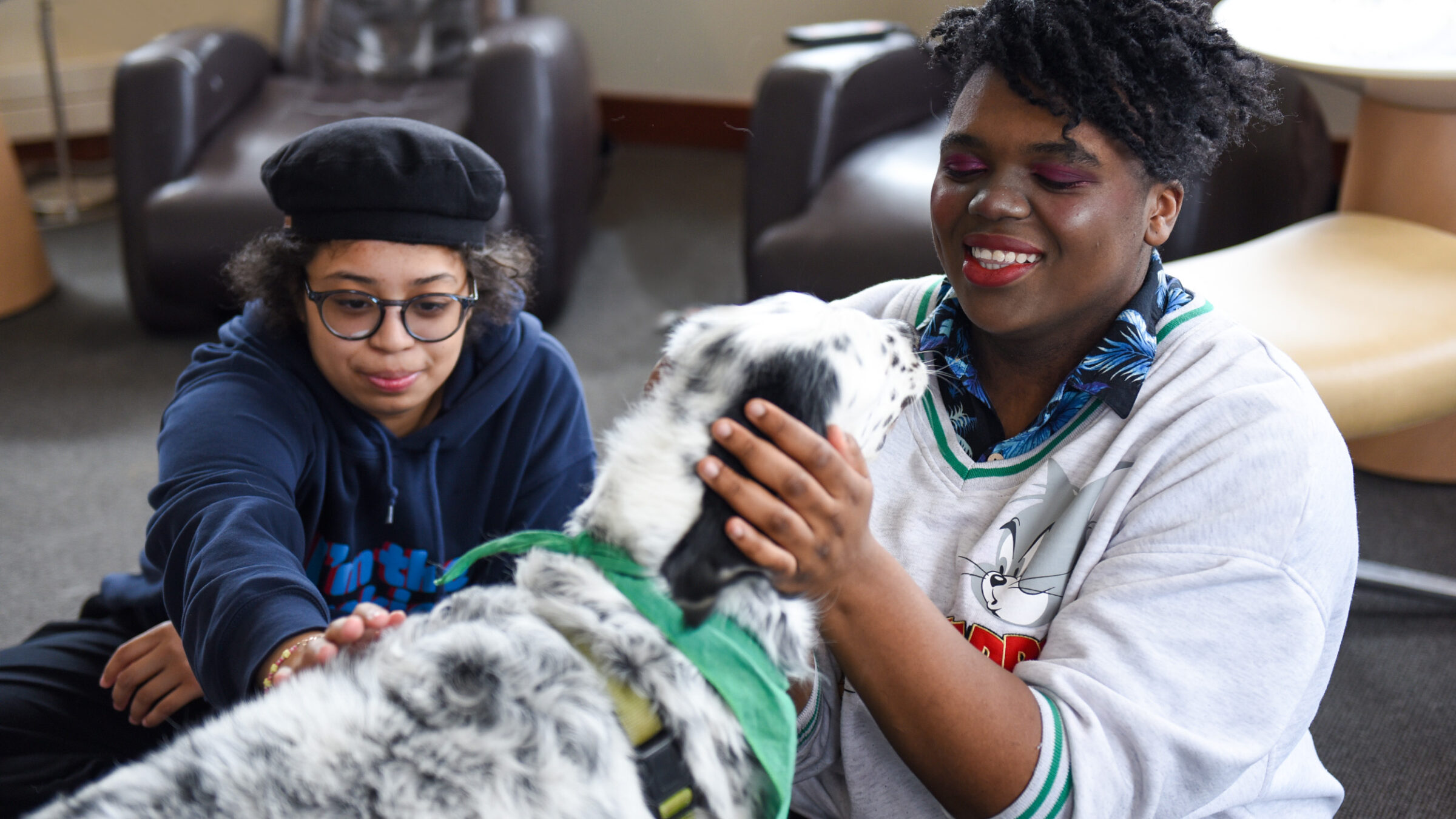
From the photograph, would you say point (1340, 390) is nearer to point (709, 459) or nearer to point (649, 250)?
point (709, 459)

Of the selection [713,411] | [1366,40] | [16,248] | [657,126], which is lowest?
[16,248]

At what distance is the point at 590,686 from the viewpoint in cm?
107

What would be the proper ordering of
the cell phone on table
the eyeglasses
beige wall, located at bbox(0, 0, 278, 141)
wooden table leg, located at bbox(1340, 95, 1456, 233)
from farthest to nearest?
beige wall, located at bbox(0, 0, 278, 141) → the cell phone on table → wooden table leg, located at bbox(1340, 95, 1456, 233) → the eyeglasses

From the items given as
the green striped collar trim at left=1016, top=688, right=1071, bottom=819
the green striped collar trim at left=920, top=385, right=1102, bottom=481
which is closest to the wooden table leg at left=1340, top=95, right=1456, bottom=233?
the green striped collar trim at left=920, top=385, right=1102, bottom=481

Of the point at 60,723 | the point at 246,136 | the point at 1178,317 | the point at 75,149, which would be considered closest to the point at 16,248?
the point at 246,136

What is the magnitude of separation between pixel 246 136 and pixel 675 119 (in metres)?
2.33

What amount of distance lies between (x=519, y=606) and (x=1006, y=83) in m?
0.78

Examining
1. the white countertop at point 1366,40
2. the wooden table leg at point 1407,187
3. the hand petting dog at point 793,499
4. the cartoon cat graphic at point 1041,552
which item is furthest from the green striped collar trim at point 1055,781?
the wooden table leg at point 1407,187

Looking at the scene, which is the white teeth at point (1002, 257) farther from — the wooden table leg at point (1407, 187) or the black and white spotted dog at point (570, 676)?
the wooden table leg at point (1407, 187)

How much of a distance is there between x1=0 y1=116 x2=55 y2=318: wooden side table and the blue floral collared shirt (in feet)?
12.6

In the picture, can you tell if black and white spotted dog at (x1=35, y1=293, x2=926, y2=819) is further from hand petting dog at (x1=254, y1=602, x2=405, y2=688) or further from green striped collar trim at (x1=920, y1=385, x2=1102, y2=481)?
green striped collar trim at (x1=920, y1=385, x2=1102, y2=481)

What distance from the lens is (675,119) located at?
218 inches

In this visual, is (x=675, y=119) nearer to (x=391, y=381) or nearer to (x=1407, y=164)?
(x=1407, y=164)

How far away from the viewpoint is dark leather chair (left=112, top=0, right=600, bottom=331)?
3484mm
